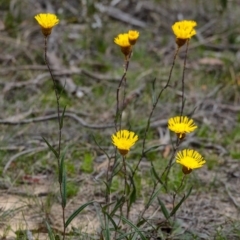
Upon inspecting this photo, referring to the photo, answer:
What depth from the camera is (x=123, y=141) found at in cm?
174

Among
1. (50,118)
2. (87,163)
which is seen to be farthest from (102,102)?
(87,163)

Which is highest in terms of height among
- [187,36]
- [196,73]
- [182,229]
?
[187,36]

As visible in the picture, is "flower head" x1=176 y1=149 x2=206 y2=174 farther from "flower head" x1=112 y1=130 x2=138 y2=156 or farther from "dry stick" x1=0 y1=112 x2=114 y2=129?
"dry stick" x1=0 y1=112 x2=114 y2=129

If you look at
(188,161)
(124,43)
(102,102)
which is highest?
(124,43)

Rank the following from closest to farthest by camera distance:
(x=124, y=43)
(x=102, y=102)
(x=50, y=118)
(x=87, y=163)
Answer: (x=124, y=43)
(x=87, y=163)
(x=50, y=118)
(x=102, y=102)

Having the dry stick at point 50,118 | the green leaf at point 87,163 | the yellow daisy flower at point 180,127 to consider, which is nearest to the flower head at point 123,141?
the yellow daisy flower at point 180,127

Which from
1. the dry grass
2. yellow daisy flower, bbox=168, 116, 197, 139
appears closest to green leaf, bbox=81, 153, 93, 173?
the dry grass

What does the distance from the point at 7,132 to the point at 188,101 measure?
110cm

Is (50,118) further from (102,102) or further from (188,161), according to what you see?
(188,161)

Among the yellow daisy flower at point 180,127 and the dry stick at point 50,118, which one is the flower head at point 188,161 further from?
the dry stick at point 50,118

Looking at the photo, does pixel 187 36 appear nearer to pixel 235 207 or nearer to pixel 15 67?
pixel 235 207

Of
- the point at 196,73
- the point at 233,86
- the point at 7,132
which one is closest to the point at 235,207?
the point at 7,132

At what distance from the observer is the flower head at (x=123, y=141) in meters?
1.71

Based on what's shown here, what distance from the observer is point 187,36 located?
5.95ft
